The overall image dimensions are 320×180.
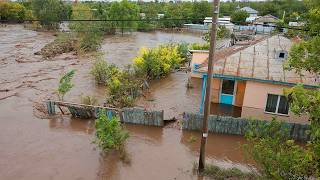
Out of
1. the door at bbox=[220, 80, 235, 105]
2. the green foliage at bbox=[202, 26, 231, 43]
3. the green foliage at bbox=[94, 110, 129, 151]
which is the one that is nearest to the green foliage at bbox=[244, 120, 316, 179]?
the green foliage at bbox=[94, 110, 129, 151]

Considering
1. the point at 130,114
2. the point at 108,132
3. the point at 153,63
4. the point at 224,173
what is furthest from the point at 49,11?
the point at 224,173

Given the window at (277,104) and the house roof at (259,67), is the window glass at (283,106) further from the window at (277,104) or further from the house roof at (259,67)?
the house roof at (259,67)

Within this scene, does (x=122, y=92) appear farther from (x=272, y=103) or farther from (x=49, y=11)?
(x=49, y=11)

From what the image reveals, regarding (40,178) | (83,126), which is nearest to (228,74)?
(83,126)

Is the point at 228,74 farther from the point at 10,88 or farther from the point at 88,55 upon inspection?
the point at 88,55

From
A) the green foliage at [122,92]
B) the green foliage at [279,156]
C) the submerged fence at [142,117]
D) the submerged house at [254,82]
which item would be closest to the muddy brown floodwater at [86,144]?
the submerged fence at [142,117]

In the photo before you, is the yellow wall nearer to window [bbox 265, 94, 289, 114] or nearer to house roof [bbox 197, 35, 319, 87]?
window [bbox 265, 94, 289, 114]
